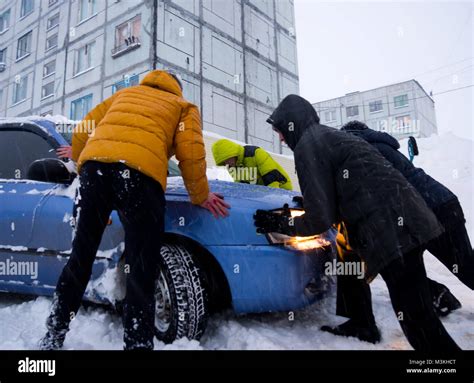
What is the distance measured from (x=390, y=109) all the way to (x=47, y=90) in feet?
94.9

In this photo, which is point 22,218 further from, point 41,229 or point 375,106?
point 375,106

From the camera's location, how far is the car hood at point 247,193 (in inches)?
86.0

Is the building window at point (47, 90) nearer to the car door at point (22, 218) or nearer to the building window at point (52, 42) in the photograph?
the building window at point (52, 42)

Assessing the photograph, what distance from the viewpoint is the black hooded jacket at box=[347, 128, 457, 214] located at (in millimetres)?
2357

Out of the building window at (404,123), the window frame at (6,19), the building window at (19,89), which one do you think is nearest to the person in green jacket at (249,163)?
the building window at (19,89)

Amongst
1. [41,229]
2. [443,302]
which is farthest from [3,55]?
[443,302]

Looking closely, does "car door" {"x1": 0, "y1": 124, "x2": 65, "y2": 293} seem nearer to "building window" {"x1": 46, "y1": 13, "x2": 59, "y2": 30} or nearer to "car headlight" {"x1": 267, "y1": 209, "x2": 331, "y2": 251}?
→ "car headlight" {"x1": 267, "y1": 209, "x2": 331, "y2": 251}

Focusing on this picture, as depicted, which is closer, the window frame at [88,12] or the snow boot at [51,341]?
the snow boot at [51,341]

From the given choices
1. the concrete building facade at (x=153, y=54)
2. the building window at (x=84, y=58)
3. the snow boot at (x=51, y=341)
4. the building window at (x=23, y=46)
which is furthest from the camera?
the building window at (x=23, y=46)

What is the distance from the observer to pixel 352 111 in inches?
1396

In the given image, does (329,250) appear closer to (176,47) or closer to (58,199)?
(58,199)

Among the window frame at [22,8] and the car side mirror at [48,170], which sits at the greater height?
the window frame at [22,8]

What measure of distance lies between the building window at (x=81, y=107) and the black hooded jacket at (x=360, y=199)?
1666 cm
